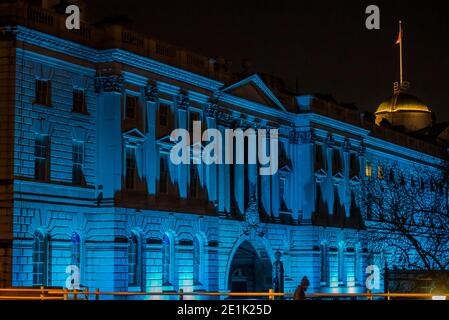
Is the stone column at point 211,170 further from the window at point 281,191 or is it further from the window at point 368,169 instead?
the window at point 368,169

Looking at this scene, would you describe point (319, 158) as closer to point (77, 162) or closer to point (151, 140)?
point (151, 140)

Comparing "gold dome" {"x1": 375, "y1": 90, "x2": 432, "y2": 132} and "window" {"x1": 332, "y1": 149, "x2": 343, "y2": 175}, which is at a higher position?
"gold dome" {"x1": 375, "y1": 90, "x2": 432, "y2": 132}

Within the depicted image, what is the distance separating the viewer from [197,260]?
65.8m

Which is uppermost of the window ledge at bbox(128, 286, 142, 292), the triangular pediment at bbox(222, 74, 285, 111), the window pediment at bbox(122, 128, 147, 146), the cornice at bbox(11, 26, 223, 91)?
the triangular pediment at bbox(222, 74, 285, 111)

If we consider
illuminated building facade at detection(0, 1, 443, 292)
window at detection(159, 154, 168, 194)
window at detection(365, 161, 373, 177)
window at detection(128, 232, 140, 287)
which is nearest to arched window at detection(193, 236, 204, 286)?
illuminated building facade at detection(0, 1, 443, 292)

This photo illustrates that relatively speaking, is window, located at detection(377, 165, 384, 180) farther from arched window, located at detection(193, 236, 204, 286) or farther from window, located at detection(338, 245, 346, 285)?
arched window, located at detection(193, 236, 204, 286)

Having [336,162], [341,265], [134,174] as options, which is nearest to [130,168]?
[134,174]

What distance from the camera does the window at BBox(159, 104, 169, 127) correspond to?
63531 mm

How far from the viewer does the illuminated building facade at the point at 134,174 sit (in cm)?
5306

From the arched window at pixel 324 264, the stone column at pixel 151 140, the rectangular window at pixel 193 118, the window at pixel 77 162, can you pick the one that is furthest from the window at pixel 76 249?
the arched window at pixel 324 264

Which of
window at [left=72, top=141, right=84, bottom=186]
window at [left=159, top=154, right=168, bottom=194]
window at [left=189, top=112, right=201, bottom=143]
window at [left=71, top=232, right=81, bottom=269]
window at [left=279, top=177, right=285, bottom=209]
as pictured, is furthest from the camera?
window at [left=279, top=177, right=285, bottom=209]

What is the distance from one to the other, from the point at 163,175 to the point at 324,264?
24686 mm

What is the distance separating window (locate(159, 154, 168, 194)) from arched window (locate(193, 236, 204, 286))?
4.32 metres
